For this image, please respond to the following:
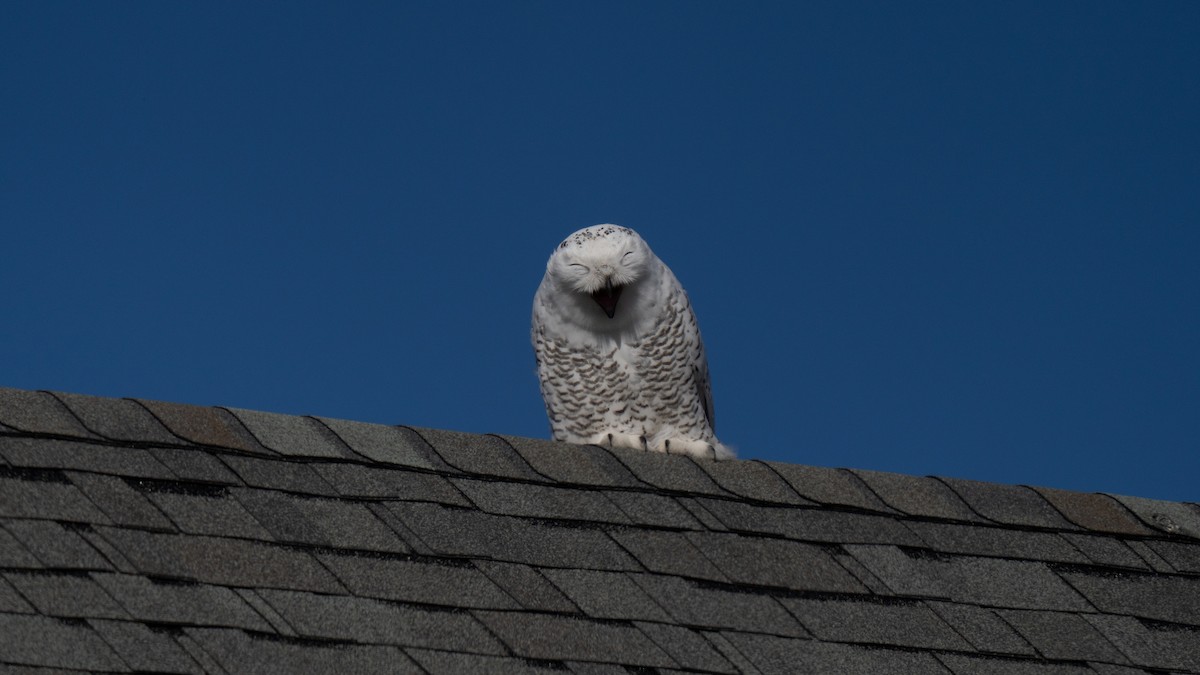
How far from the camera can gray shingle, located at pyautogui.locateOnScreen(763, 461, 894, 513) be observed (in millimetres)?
4402

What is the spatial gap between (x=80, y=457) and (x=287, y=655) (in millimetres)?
707

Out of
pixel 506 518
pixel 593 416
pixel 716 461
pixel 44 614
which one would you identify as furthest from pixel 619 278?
pixel 44 614

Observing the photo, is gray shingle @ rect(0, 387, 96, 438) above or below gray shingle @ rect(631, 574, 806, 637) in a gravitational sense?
→ above

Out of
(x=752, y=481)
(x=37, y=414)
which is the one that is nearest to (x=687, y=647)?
(x=752, y=481)

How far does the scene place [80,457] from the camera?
373 cm

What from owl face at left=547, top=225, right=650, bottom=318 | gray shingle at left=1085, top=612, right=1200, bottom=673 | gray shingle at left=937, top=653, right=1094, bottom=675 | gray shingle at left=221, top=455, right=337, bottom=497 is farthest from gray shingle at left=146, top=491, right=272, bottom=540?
owl face at left=547, top=225, right=650, bottom=318

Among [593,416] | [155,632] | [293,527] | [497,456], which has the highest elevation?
[593,416]

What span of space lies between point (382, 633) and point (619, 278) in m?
3.14

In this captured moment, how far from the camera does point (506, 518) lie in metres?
3.99

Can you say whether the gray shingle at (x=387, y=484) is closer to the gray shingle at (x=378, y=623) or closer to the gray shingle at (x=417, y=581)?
the gray shingle at (x=417, y=581)

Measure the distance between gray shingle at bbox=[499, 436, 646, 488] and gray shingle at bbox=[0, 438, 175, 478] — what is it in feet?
2.82

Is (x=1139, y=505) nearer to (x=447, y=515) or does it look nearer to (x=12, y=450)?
(x=447, y=515)

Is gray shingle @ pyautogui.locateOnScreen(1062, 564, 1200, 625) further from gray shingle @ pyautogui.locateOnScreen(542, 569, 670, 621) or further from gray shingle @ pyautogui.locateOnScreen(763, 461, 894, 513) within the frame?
gray shingle @ pyautogui.locateOnScreen(542, 569, 670, 621)

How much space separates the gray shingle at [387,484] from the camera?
3932 millimetres
